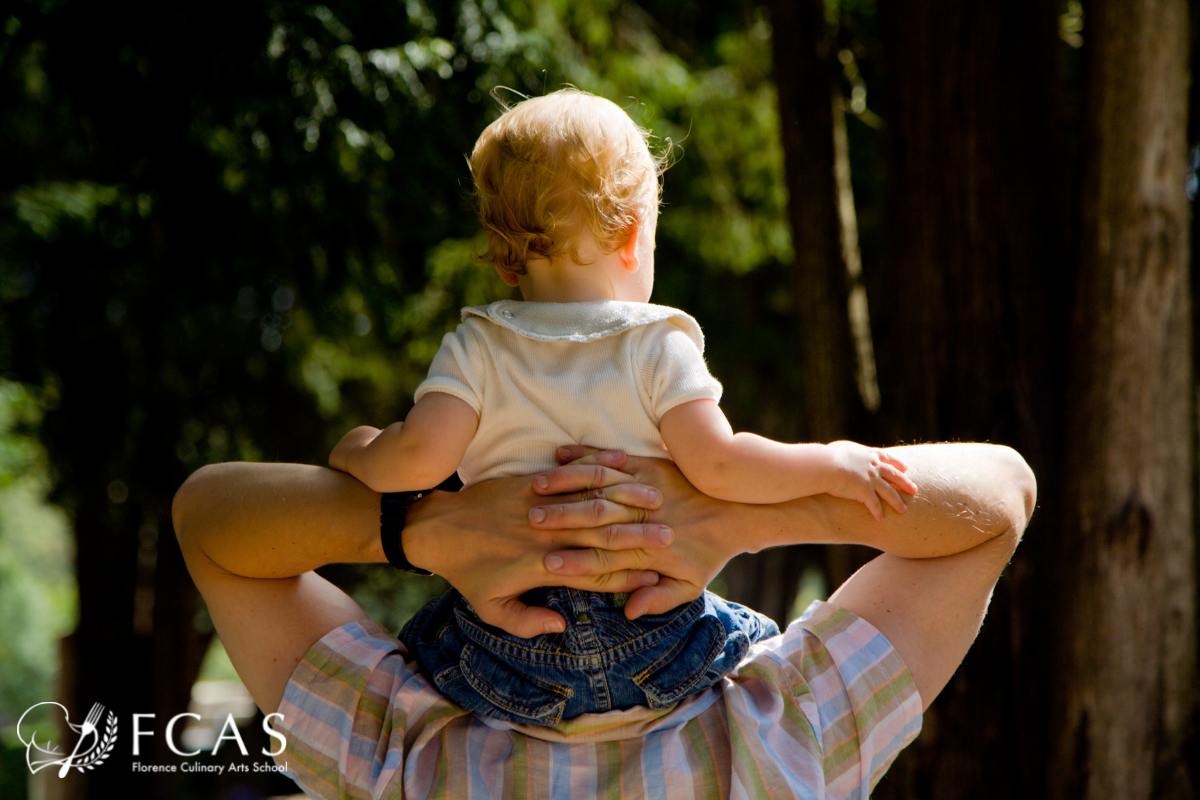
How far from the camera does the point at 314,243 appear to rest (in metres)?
4.05

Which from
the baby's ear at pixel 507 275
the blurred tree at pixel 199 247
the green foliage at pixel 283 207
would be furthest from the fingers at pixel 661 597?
the blurred tree at pixel 199 247

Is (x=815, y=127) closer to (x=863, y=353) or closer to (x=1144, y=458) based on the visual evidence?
(x=863, y=353)

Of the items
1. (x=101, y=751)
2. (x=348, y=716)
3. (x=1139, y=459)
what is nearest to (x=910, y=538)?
(x=348, y=716)

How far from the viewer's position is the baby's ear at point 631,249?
161 cm

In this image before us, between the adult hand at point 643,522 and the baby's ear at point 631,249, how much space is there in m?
0.34

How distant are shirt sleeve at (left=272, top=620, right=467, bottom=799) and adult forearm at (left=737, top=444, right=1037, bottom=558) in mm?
622

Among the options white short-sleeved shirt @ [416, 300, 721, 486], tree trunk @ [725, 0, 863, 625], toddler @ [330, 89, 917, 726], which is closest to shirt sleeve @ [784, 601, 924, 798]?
toddler @ [330, 89, 917, 726]

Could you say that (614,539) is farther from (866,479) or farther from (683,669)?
(866,479)

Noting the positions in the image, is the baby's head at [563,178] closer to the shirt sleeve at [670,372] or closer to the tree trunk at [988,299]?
the shirt sleeve at [670,372]

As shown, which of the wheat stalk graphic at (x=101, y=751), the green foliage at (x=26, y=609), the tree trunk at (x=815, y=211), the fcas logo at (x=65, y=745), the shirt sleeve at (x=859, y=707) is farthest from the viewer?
the green foliage at (x=26, y=609)

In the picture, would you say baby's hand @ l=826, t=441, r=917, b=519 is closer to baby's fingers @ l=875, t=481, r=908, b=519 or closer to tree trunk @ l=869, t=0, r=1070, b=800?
baby's fingers @ l=875, t=481, r=908, b=519

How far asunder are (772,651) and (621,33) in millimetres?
5327

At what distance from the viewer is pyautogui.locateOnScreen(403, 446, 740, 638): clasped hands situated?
1471mm

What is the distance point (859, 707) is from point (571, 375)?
2.40 feet
